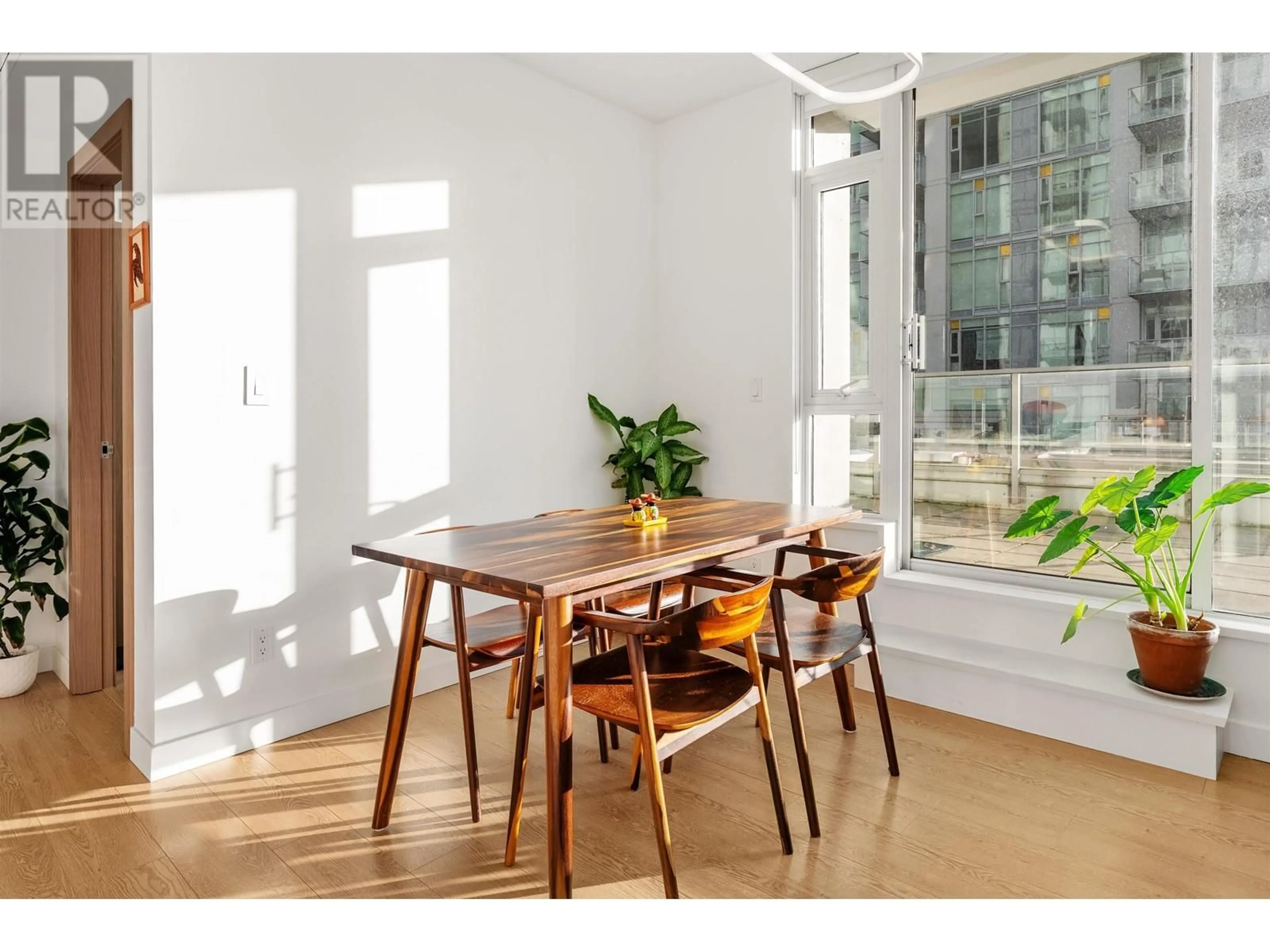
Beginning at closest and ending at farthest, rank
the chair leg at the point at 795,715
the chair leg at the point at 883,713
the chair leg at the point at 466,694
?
the chair leg at the point at 795,715, the chair leg at the point at 466,694, the chair leg at the point at 883,713

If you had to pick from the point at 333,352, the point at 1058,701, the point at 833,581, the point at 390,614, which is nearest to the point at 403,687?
the point at 390,614

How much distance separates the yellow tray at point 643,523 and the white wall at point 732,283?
57.8 inches

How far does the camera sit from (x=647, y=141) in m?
4.26

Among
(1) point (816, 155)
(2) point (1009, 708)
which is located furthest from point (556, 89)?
(2) point (1009, 708)

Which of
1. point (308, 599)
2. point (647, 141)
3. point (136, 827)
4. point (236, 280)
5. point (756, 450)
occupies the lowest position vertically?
point (136, 827)

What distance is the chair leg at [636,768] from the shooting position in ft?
7.71

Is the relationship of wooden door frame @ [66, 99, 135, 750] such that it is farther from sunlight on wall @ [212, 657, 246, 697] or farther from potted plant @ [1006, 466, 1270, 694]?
potted plant @ [1006, 466, 1270, 694]

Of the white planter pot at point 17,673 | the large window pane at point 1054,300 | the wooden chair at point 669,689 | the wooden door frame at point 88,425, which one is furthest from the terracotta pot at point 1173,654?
the white planter pot at point 17,673

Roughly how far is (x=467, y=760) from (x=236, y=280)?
5.77 feet

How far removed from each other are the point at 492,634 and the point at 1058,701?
1983 mm

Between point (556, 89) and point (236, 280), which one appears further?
point (556, 89)

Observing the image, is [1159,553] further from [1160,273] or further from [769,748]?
[769,748]

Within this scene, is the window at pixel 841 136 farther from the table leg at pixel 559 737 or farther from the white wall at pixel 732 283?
the table leg at pixel 559 737
